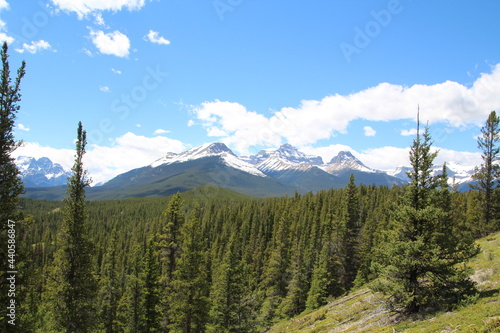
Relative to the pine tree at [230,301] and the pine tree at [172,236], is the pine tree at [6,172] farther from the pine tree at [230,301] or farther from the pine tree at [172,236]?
the pine tree at [230,301]

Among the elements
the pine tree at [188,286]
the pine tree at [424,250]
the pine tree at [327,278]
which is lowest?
the pine tree at [327,278]

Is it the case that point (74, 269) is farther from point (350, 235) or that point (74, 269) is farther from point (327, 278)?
point (350, 235)

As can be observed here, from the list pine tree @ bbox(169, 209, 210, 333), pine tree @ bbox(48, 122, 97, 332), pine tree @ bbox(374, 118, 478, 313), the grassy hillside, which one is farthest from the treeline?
the grassy hillside

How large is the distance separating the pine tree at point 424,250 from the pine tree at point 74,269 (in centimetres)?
2119

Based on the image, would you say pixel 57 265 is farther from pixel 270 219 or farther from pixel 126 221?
pixel 126 221

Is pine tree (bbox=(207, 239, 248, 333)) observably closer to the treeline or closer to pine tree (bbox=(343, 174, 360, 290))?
the treeline

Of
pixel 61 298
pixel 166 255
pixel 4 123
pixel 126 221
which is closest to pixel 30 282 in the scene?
pixel 61 298

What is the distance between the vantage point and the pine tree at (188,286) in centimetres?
2725

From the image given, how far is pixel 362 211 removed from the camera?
92000 millimetres

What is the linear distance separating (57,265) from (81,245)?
2.43 metres

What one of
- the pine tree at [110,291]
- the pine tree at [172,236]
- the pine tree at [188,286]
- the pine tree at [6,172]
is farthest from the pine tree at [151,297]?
the pine tree at [6,172]

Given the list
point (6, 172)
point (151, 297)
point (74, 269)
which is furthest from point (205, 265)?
point (6, 172)

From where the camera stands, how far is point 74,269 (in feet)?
66.3

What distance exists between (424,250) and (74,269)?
80.0 ft
